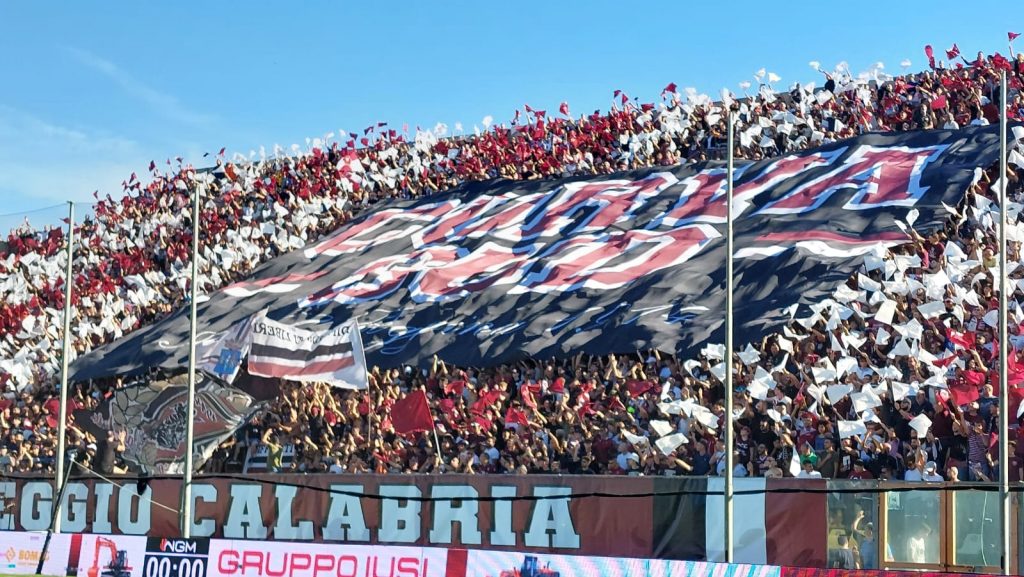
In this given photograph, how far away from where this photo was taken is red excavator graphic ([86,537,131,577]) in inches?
856

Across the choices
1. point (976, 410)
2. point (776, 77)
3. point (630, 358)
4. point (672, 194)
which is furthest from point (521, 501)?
point (776, 77)

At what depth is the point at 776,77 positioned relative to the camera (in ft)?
115

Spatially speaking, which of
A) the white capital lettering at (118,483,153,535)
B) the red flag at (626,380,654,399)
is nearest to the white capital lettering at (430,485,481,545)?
the red flag at (626,380,654,399)

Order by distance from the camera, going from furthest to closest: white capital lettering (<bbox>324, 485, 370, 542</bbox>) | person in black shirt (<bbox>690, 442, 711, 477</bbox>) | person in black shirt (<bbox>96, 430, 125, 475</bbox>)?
person in black shirt (<bbox>96, 430, 125, 475</bbox>) < white capital lettering (<bbox>324, 485, 370, 542</bbox>) < person in black shirt (<bbox>690, 442, 711, 477</bbox>)

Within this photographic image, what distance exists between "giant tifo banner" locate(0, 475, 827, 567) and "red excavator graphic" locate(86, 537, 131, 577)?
4.28 m

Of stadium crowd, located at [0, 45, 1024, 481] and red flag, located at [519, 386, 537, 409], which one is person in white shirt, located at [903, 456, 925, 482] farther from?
red flag, located at [519, 386, 537, 409]

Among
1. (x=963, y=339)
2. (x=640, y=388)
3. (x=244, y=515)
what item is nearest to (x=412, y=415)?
(x=244, y=515)

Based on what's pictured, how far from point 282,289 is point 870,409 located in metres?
19.9

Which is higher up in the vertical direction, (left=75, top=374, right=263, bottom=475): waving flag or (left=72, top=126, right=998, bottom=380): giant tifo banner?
(left=72, top=126, right=998, bottom=380): giant tifo banner

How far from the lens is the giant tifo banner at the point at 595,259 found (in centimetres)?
2816

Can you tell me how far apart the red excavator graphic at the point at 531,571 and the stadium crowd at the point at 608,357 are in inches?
190

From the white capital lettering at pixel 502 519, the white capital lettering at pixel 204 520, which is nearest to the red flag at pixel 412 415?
the white capital lettering at pixel 502 519

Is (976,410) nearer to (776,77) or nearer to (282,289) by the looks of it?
(776,77)

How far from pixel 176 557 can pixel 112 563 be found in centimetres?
142
